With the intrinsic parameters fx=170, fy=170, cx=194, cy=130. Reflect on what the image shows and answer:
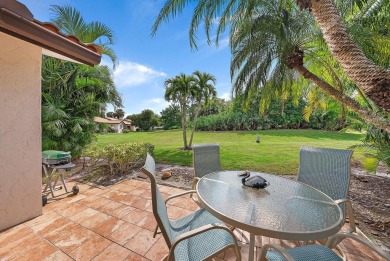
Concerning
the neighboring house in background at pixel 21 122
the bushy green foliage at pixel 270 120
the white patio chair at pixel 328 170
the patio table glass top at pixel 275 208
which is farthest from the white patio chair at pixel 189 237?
the bushy green foliage at pixel 270 120

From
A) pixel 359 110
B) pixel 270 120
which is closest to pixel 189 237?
pixel 359 110

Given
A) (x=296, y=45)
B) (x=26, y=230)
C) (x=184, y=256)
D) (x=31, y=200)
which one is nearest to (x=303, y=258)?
(x=184, y=256)

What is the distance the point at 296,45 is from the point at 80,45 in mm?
4927

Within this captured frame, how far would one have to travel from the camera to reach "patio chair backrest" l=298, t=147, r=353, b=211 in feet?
7.14

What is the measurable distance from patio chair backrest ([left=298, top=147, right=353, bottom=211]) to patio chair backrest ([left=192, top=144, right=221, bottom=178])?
1.34 m

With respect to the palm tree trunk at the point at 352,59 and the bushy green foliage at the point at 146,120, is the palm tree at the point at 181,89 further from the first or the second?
the bushy green foliage at the point at 146,120

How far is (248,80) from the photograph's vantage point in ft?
19.2

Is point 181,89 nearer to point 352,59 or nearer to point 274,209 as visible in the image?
point 352,59

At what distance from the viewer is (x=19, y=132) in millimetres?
2553

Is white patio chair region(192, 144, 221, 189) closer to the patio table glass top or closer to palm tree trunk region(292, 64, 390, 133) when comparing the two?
the patio table glass top

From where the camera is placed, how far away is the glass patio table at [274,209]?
1.23 metres

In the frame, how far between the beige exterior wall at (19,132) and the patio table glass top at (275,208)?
2.77 meters

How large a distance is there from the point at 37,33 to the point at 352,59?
4.31 m

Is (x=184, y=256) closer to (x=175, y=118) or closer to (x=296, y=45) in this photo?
(x=296, y=45)
